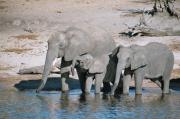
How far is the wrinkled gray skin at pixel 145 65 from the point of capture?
20688 mm

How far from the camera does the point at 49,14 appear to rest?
33375 millimetres

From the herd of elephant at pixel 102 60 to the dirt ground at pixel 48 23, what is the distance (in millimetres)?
2020

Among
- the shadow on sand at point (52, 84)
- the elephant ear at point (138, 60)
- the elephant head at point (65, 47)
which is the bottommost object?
the shadow on sand at point (52, 84)

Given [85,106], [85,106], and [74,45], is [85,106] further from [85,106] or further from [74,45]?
[74,45]

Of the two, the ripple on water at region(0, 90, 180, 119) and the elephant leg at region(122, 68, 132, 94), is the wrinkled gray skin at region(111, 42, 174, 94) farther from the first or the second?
the ripple on water at region(0, 90, 180, 119)

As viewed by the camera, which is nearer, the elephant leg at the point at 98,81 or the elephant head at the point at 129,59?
the elephant head at the point at 129,59

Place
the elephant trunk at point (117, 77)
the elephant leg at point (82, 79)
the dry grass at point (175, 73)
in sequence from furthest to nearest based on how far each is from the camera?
1. the dry grass at point (175, 73)
2. the elephant leg at point (82, 79)
3. the elephant trunk at point (117, 77)

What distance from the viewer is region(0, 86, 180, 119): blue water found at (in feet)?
56.6

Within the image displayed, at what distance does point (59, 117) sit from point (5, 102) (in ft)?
9.14

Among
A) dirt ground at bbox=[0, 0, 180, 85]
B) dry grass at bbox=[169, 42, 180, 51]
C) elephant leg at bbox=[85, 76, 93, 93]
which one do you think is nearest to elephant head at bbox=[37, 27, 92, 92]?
elephant leg at bbox=[85, 76, 93, 93]

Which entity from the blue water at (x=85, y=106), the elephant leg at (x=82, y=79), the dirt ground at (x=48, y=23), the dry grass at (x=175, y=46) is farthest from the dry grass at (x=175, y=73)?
the elephant leg at (x=82, y=79)

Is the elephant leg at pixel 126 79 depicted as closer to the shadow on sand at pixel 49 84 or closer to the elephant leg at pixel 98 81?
the elephant leg at pixel 98 81

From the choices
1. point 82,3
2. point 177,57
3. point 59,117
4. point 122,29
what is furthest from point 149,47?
point 82,3

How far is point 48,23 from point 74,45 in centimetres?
1015
